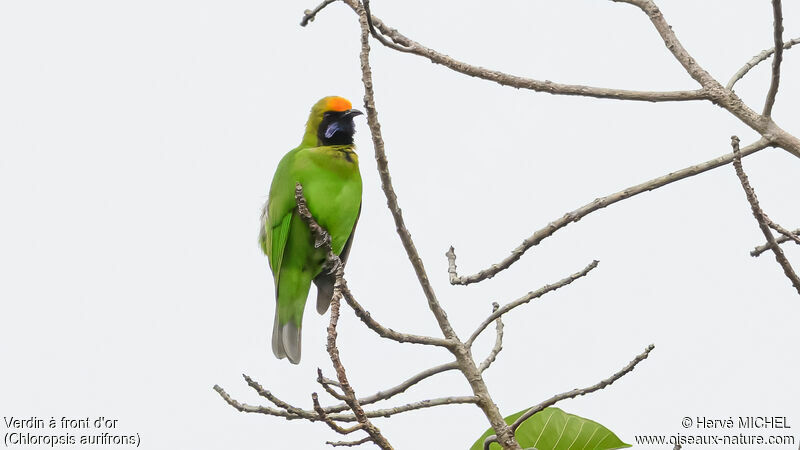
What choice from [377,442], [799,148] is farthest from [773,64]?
[377,442]

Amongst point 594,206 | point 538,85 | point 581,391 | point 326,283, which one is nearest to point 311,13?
point 538,85

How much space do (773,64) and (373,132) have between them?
129 centimetres

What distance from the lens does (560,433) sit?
2936 millimetres

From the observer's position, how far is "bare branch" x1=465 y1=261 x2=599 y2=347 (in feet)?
9.27

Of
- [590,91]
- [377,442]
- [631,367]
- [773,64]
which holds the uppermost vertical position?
[590,91]

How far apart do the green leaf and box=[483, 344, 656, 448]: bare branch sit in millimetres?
162

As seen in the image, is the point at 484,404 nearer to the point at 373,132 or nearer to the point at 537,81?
the point at 373,132

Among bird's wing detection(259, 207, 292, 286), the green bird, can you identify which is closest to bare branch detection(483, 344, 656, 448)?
the green bird

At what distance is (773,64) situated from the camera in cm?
276

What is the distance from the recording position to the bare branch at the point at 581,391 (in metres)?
2.58

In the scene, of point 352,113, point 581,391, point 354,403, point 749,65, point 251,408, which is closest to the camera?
point 354,403

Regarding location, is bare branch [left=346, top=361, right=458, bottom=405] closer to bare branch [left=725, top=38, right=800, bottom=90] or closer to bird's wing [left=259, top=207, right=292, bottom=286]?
bare branch [left=725, top=38, right=800, bottom=90]

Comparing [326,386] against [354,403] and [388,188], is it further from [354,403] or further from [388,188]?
[388,188]

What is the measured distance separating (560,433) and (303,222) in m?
2.82
